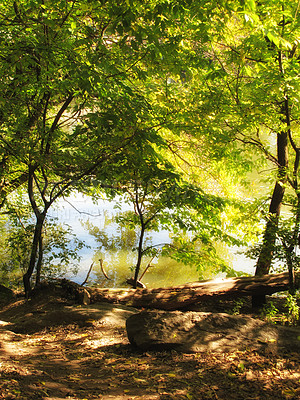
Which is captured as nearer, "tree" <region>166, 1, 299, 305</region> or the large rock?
the large rock

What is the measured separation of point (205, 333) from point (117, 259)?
28.2 feet

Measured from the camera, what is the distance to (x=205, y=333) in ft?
12.9

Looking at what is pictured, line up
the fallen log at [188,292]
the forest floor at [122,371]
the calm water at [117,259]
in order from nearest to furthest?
1. the forest floor at [122,371]
2. the fallen log at [188,292]
3. the calm water at [117,259]

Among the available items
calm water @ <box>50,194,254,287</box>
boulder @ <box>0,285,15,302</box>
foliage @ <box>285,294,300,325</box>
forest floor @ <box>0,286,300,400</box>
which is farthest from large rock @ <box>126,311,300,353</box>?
calm water @ <box>50,194,254,287</box>

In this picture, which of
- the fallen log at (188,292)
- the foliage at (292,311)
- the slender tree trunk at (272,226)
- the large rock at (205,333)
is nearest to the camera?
the large rock at (205,333)

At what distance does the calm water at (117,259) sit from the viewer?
10.9m

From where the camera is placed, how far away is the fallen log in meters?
6.36

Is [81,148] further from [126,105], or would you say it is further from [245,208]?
[245,208]

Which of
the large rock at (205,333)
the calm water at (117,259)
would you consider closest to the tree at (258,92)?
the large rock at (205,333)

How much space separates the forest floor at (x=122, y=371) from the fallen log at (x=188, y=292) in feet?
5.15

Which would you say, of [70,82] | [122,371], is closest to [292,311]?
[122,371]

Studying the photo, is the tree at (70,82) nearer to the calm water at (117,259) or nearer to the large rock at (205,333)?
the large rock at (205,333)

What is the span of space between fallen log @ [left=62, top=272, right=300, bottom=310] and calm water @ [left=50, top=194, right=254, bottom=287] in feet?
10.3

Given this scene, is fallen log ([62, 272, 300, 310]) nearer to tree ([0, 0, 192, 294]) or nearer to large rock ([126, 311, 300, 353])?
tree ([0, 0, 192, 294])
